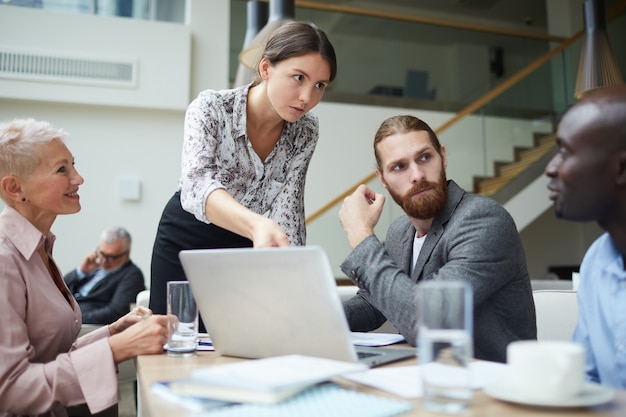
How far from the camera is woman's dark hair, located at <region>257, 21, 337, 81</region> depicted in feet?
5.16

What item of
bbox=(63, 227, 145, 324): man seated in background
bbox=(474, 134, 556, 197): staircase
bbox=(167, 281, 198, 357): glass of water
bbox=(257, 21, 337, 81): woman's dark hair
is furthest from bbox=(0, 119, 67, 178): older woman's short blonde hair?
bbox=(474, 134, 556, 197): staircase

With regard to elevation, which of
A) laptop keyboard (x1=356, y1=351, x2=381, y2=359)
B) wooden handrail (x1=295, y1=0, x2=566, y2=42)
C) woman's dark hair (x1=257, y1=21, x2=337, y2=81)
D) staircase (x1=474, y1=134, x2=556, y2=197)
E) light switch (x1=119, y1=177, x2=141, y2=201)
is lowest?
laptop keyboard (x1=356, y1=351, x2=381, y2=359)

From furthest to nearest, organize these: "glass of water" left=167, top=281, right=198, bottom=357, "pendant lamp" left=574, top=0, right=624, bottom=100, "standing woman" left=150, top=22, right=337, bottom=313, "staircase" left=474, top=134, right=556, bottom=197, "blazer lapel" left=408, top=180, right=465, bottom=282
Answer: "staircase" left=474, top=134, right=556, bottom=197 → "pendant lamp" left=574, top=0, right=624, bottom=100 → "standing woman" left=150, top=22, right=337, bottom=313 → "blazer lapel" left=408, top=180, right=465, bottom=282 → "glass of water" left=167, top=281, right=198, bottom=357

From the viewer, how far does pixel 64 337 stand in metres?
1.32

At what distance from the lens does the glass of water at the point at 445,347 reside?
0.67 meters

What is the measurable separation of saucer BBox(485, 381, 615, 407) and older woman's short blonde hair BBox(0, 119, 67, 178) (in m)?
1.08

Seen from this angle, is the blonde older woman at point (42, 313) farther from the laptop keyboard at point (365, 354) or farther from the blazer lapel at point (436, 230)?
the blazer lapel at point (436, 230)

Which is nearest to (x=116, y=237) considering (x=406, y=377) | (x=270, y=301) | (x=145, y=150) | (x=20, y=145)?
(x=145, y=150)

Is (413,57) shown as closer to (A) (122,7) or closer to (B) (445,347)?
(A) (122,7)

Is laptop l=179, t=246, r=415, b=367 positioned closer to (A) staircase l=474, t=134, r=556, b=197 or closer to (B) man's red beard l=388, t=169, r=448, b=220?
(B) man's red beard l=388, t=169, r=448, b=220

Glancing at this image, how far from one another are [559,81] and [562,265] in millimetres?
2443

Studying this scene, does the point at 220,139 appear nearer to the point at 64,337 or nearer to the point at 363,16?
the point at 64,337

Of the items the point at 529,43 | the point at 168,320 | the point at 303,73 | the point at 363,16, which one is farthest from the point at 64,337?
the point at 529,43

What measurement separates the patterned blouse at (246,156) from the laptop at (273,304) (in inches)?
21.4
